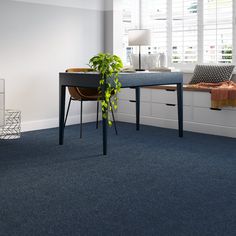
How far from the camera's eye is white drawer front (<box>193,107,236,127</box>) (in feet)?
16.3

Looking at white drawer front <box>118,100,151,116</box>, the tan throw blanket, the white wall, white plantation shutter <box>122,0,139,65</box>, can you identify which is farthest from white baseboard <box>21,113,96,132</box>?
the tan throw blanket

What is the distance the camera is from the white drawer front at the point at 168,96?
5.38 metres

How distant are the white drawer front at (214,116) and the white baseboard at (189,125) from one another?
45 mm

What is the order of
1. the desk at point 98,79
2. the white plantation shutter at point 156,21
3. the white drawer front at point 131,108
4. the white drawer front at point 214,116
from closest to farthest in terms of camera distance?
the desk at point 98,79
the white drawer front at point 214,116
the white drawer front at point 131,108
the white plantation shutter at point 156,21

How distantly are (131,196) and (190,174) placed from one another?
2.36 ft

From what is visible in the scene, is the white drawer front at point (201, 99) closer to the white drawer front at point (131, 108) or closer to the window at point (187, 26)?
the white drawer front at point (131, 108)

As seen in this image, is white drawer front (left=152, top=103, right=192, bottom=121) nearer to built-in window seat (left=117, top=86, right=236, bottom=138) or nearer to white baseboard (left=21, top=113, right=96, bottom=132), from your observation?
built-in window seat (left=117, top=86, right=236, bottom=138)

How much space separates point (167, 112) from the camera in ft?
18.5

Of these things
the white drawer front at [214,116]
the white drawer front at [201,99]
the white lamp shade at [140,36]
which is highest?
the white lamp shade at [140,36]

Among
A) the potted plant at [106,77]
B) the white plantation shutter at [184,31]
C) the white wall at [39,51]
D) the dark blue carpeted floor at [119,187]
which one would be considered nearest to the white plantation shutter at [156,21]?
the white plantation shutter at [184,31]

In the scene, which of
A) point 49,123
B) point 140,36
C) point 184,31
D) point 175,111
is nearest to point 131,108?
point 175,111

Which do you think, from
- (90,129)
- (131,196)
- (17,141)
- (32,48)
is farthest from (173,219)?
(32,48)

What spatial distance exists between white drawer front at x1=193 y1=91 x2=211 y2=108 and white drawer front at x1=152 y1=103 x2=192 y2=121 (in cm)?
13

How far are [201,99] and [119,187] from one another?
2.47 m
